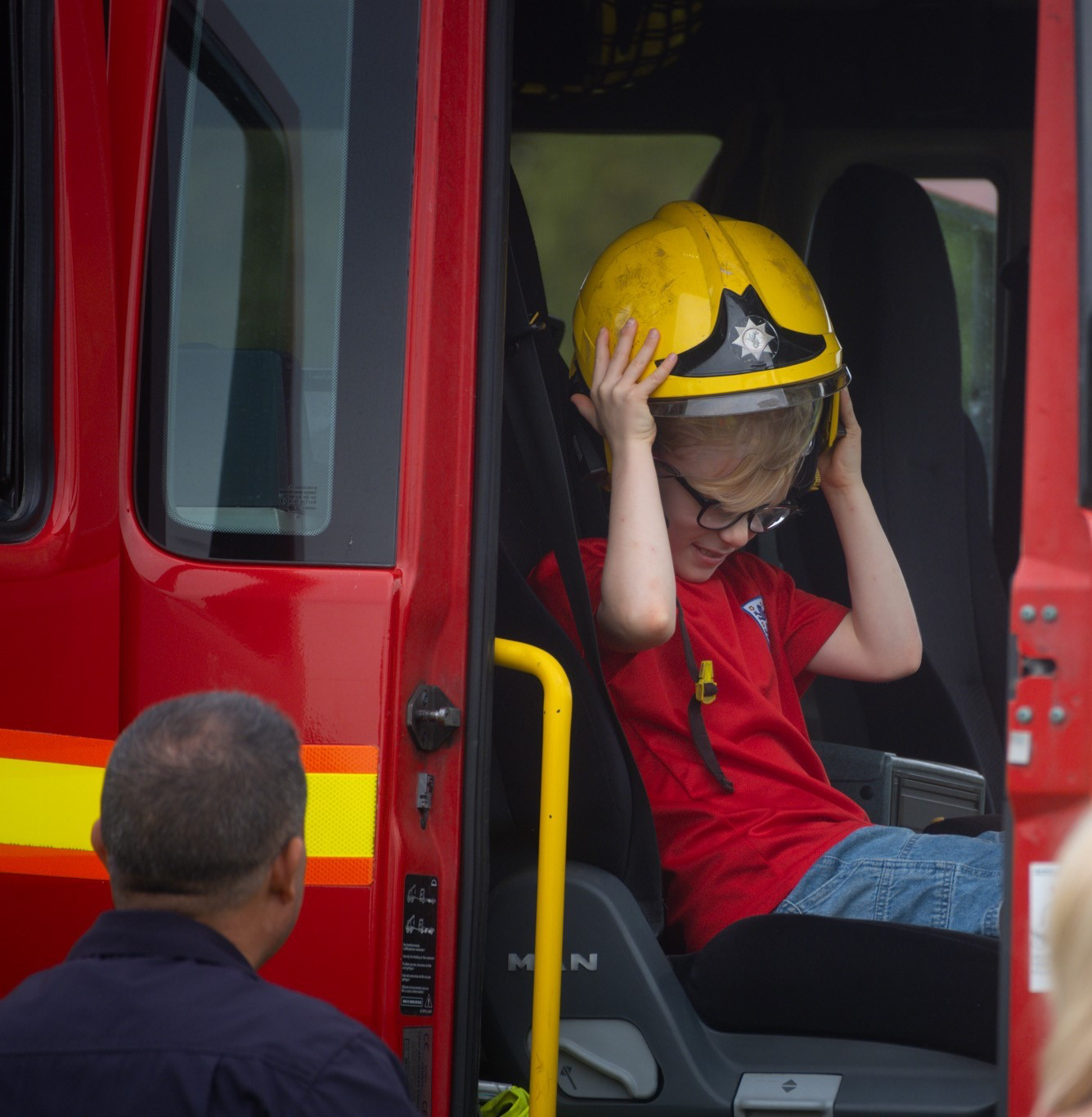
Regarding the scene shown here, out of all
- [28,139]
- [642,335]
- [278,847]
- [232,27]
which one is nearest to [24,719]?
[278,847]

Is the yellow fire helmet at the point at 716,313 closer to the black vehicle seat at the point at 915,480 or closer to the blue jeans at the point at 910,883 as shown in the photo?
the blue jeans at the point at 910,883

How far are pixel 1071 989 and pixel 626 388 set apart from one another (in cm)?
121

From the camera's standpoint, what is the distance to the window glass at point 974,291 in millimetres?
3535

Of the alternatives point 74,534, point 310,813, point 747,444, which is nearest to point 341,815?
point 310,813

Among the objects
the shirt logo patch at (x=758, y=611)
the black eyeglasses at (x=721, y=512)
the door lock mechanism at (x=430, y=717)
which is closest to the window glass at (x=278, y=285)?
the door lock mechanism at (x=430, y=717)

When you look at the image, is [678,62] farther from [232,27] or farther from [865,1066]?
[865,1066]

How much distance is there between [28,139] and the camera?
65.7 inches

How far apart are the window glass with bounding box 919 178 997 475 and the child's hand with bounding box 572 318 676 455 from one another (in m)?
1.78

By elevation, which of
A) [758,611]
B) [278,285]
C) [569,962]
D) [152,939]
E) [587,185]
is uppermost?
[587,185]

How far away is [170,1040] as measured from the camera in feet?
3.37

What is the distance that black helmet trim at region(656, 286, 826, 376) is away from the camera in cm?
200

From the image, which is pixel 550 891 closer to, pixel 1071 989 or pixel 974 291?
pixel 1071 989

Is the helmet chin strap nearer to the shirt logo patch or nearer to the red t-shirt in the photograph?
the red t-shirt

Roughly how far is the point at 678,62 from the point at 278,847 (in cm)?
253
